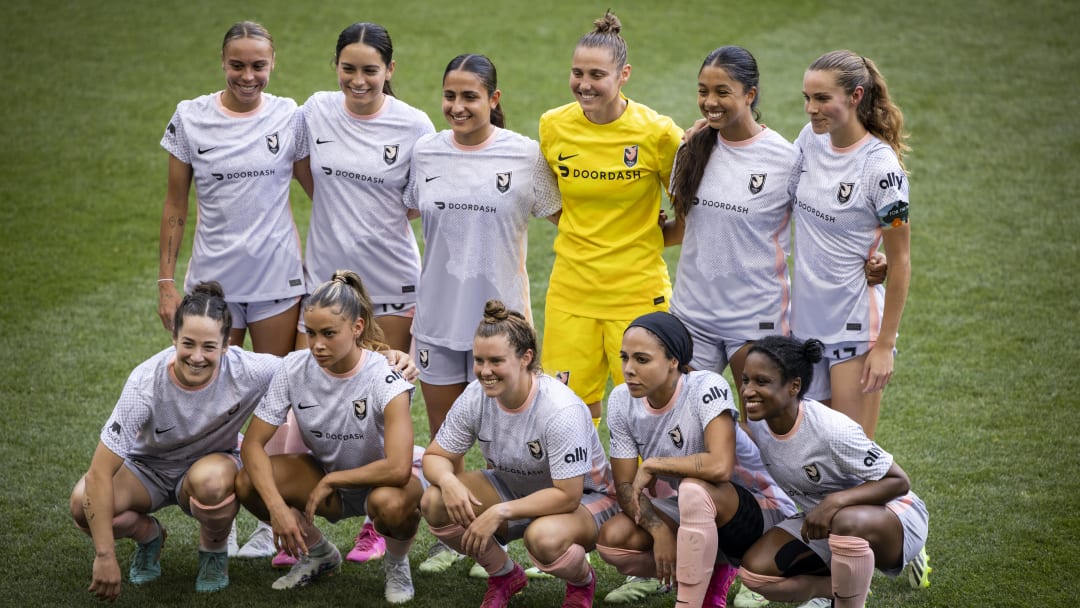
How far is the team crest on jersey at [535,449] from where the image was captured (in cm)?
458

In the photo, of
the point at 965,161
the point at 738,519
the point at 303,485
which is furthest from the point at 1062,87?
the point at 303,485

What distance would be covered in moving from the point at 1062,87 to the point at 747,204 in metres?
7.65

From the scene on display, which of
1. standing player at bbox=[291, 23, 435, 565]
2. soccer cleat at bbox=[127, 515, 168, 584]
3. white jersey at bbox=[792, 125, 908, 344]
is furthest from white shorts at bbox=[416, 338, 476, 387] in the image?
white jersey at bbox=[792, 125, 908, 344]

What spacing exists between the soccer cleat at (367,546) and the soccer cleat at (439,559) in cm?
21

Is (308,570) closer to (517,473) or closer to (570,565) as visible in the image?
(517,473)

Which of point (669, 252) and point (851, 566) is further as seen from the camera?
point (669, 252)

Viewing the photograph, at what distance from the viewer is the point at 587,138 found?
486cm

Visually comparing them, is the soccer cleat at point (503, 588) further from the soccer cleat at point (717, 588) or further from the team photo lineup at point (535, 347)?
the soccer cleat at point (717, 588)

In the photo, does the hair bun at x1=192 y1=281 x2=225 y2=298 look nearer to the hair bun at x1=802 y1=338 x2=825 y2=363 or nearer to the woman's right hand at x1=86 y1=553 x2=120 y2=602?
the woman's right hand at x1=86 y1=553 x2=120 y2=602

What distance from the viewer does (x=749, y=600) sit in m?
4.79

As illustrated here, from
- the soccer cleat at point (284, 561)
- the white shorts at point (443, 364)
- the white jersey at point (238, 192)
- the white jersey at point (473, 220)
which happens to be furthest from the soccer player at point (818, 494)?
the white jersey at point (238, 192)

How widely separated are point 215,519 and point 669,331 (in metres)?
1.91

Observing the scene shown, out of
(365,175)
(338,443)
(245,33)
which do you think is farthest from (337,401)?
(245,33)

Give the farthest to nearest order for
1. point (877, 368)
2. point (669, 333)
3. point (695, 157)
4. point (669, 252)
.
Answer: point (669, 252) < point (695, 157) < point (877, 368) < point (669, 333)
